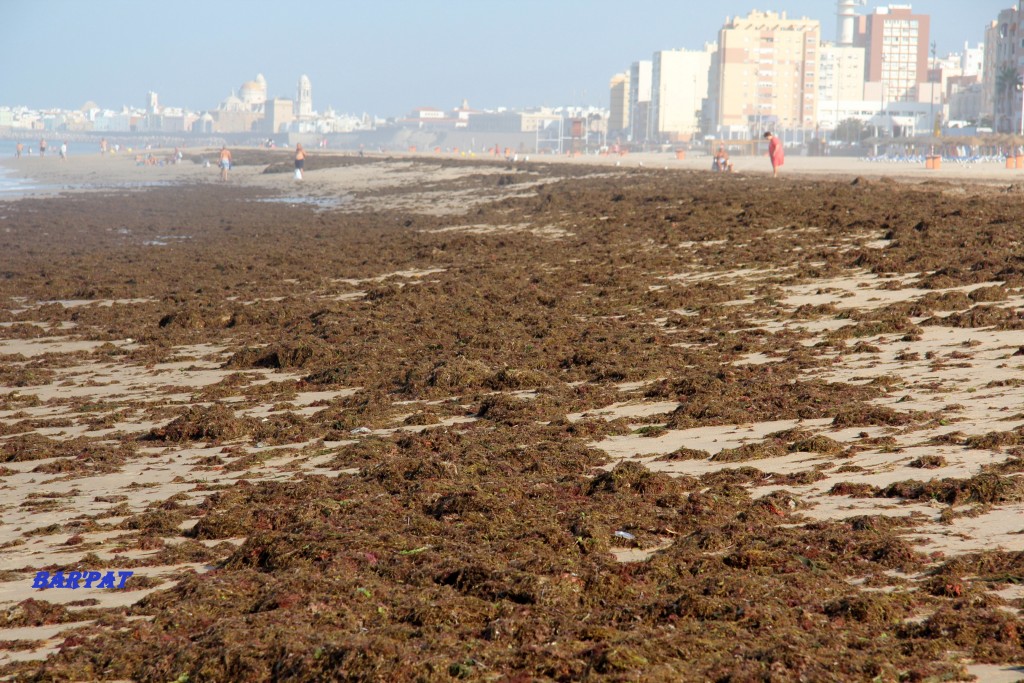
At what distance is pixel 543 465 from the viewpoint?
22.5 feet

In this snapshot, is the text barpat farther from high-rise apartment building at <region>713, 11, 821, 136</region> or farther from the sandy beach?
high-rise apartment building at <region>713, 11, 821, 136</region>

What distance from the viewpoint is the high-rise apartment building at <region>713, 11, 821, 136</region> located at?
183 m

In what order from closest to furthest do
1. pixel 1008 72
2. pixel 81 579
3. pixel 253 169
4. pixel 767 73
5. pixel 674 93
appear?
pixel 81 579, pixel 253 169, pixel 1008 72, pixel 767 73, pixel 674 93

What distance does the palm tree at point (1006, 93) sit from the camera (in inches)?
3883

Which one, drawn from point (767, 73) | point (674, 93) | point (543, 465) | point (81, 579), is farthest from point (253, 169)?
point (674, 93)

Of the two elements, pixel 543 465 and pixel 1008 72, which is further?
pixel 1008 72

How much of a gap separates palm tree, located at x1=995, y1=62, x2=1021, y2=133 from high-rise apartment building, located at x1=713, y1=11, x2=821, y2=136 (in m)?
72.3

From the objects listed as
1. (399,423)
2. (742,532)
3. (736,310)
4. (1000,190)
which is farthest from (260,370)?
(1000,190)

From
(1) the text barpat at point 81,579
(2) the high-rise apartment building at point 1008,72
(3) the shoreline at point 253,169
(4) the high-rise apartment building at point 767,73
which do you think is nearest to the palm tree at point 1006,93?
(2) the high-rise apartment building at point 1008,72

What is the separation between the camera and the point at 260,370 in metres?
10.8

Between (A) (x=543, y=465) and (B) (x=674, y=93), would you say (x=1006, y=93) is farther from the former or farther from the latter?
(A) (x=543, y=465)

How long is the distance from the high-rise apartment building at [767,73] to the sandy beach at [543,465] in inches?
6698

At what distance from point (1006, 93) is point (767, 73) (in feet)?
292

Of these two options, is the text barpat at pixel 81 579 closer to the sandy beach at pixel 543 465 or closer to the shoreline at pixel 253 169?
the sandy beach at pixel 543 465
